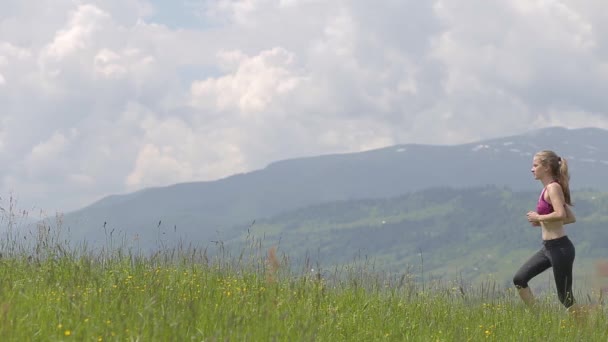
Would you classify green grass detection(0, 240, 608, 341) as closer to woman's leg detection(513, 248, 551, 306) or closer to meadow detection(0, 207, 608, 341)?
meadow detection(0, 207, 608, 341)

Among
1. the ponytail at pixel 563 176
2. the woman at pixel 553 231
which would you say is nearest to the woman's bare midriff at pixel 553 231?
the woman at pixel 553 231

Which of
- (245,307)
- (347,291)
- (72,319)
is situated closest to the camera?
(72,319)

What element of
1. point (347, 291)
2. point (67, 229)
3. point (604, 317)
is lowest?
point (604, 317)

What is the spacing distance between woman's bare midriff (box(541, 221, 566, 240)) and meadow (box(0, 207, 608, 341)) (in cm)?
94

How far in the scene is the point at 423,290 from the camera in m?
10.1

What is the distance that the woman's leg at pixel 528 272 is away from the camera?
33.1 ft

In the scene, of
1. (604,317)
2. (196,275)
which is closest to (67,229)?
(196,275)

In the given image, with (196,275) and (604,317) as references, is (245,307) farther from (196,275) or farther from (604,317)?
(604,317)

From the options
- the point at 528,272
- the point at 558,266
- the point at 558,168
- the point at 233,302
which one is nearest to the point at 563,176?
the point at 558,168

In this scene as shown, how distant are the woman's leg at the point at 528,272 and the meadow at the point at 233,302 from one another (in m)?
0.22

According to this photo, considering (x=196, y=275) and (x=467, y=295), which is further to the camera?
(x=467, y=295)

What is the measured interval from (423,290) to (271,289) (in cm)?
362

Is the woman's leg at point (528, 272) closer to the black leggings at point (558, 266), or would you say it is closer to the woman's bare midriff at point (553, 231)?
the black leggings at point (558, 266)

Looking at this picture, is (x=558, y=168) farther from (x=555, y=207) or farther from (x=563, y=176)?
(x=555, y=207)
